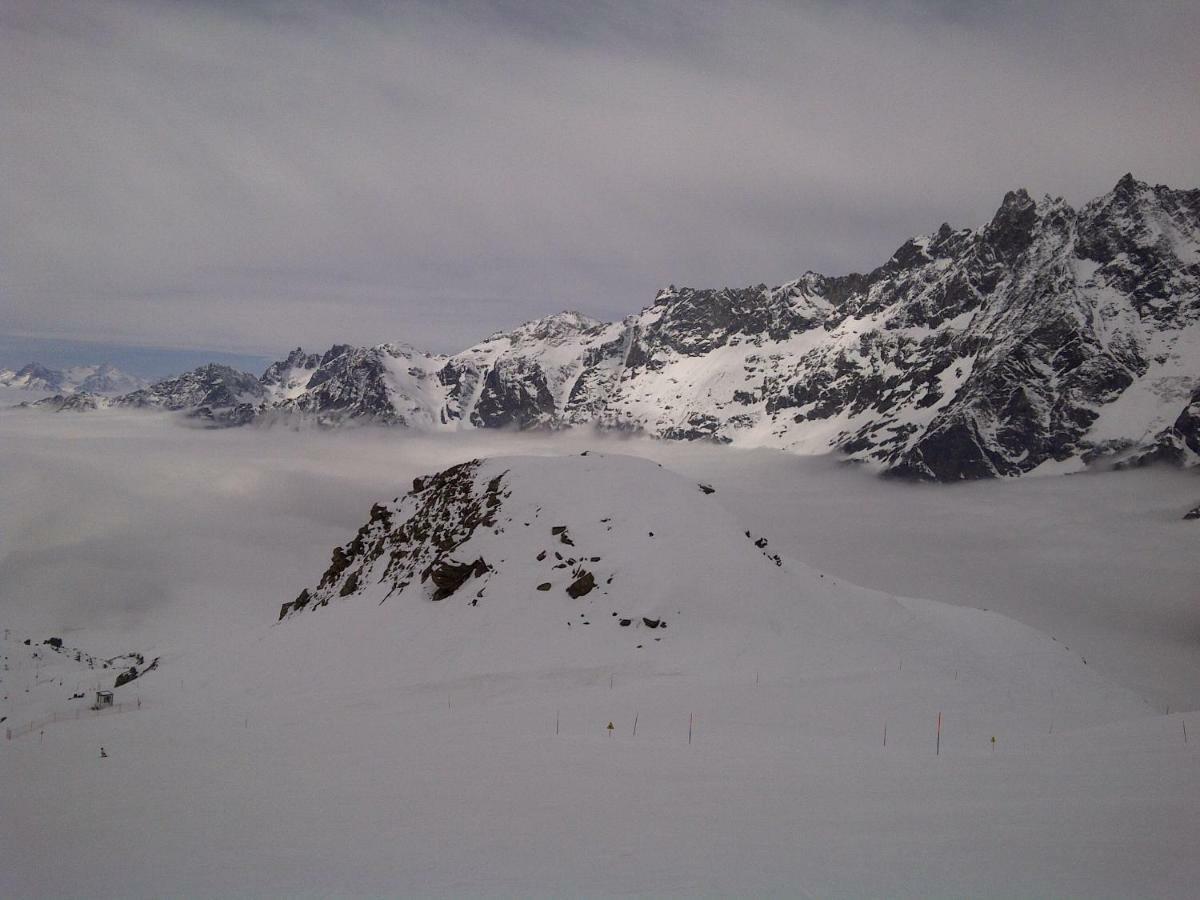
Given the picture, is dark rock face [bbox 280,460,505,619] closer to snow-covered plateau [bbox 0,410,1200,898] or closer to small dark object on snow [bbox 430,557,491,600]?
small dark object on snow [bbox 430,557,491,600]

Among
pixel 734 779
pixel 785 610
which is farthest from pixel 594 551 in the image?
pixel 734 779

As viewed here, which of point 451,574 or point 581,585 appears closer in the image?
point 581,585

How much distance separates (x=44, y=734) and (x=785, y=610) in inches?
1193

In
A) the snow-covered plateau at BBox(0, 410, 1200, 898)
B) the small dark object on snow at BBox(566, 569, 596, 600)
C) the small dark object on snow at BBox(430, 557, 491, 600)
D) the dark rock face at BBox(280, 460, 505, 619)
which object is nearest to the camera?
the snow-covered plateau at BBox(0, 410, 1200, 898)

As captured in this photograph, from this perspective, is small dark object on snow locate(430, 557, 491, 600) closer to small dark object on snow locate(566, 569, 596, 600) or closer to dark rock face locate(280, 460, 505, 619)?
dark rock face locate(280, 460, 505, 619)

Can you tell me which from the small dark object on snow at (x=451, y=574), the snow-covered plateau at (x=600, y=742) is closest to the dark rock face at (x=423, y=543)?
the small dark object on snow at (x=451, y=574)

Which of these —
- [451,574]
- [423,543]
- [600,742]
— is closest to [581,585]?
[451,574]

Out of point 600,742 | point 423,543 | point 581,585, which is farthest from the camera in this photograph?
point 423,543

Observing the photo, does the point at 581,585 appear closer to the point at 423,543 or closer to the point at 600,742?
the point at 423,543

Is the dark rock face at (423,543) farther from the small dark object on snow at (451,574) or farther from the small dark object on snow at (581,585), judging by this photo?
the small dark object on snow at (581,585)

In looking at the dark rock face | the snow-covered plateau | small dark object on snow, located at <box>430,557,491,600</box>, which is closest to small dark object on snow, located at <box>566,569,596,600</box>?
the snow-covered plateau

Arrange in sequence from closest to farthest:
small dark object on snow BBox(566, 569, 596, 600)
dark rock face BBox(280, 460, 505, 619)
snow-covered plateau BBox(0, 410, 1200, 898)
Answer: snow-covered plateau BBox(0, 410, 1200, 898), small dark object on snow BBox(566, 569, 596, 600), dark rock face BBox(280, 460, 505, 619)

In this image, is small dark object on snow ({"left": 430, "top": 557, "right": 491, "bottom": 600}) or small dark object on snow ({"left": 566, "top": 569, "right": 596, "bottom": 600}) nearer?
small dark object on snow ({"left": 566, "top": 569, "right": 596, "bottom": 600})

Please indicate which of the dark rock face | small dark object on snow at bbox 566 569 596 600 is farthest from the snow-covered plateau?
the dark rock face
